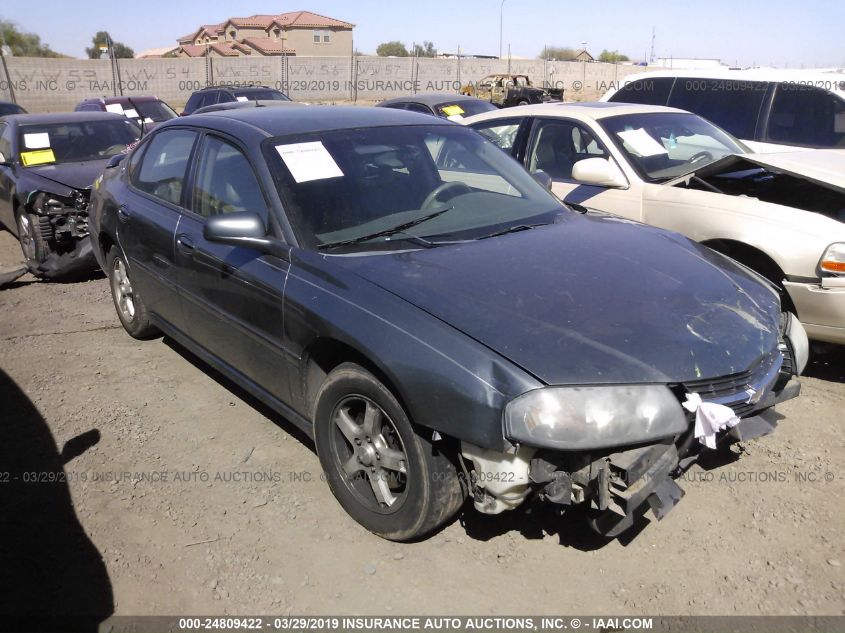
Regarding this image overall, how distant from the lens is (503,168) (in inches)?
165

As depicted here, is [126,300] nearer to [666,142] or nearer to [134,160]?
[134,160]

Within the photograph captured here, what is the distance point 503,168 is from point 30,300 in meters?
4.80

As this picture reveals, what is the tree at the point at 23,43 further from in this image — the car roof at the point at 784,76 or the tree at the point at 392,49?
the car roof at the point at 784,76

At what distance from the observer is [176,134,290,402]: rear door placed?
3.32 metres

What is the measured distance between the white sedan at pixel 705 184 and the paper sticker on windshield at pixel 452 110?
5257 mm

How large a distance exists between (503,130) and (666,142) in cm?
145

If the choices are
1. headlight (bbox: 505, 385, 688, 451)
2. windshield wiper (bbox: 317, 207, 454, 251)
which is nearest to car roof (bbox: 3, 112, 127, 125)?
windshield wiper (bbox: 317, 207, 454, 251)

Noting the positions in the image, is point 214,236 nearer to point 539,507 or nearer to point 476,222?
point 476,222

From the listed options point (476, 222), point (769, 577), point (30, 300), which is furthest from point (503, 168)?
point (30, 300)

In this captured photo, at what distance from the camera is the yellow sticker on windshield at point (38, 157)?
749cm

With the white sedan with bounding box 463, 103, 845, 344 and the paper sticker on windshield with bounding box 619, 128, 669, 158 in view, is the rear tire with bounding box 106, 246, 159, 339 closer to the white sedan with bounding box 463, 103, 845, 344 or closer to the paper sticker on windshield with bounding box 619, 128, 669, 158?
the white sedan with bounding box 463, 103, 845, 344

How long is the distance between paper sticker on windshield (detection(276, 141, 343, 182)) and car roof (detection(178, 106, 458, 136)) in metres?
0.15

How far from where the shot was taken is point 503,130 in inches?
254

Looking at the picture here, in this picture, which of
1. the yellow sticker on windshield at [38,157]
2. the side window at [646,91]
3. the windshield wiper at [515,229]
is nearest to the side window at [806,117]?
the side window at [646,91]
